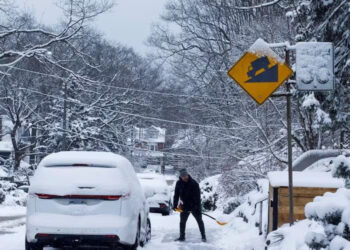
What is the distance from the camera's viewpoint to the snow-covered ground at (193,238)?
10424 millimetres

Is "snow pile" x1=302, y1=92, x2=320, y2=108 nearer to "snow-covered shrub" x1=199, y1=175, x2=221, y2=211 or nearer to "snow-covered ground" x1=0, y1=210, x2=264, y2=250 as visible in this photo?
"snow-covered ground" x1=0, y1=210, x2=264, y2=250

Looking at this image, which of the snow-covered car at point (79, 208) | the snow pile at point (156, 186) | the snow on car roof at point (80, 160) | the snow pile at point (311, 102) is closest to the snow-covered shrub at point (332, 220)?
the snow-covered car at point (79, 208)

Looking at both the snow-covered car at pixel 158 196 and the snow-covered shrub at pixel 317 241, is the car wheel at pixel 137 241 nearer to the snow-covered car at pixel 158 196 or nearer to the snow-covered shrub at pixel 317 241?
the snow-covered shrub at pixel 317 241

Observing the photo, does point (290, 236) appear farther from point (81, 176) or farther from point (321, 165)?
point (321, 165)

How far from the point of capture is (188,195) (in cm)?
1240

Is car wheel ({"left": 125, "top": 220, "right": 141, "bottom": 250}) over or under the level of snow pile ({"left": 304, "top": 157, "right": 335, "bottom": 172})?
under

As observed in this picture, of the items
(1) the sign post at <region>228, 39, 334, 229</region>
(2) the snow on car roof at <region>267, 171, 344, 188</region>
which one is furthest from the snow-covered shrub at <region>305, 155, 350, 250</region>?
(2) the snow on car roof at <region>267, 171, 344, 188</region>

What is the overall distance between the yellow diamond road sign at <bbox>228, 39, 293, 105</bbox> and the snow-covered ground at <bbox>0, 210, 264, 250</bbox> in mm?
2569

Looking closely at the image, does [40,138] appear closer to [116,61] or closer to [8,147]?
[116,61]

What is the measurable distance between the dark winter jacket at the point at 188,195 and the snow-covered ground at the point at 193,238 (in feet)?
2.20

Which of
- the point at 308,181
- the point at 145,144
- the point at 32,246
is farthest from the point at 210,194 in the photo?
the point at 145,144

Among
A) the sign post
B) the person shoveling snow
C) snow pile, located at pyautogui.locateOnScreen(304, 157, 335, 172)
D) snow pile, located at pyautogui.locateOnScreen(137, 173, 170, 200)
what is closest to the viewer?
the sign post

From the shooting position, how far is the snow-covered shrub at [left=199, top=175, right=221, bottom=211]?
87.0 feet

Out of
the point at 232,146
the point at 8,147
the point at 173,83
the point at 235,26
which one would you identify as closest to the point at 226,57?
the point at 235,26
